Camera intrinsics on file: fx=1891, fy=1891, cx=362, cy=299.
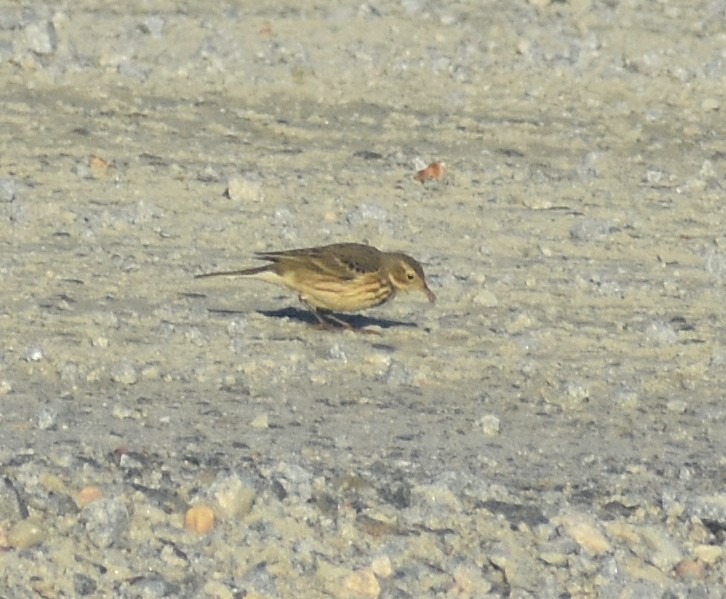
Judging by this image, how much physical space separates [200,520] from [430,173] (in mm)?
5779

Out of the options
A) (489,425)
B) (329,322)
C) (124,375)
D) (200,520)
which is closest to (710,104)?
(329,322)

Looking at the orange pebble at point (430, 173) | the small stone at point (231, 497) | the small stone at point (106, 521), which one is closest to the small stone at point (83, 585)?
the small stone at point (106, 521)

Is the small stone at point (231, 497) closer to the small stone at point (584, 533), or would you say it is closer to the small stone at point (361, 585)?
the small stone at point (361, 585)

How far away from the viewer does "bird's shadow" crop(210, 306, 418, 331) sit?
10.2 m

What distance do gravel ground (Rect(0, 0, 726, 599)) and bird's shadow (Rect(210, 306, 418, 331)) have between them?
0.13 ft

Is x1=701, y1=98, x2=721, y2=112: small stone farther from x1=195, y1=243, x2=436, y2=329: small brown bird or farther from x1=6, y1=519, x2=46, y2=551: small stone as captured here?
x1=6, y1=519, x2=46, y2=551: small stone

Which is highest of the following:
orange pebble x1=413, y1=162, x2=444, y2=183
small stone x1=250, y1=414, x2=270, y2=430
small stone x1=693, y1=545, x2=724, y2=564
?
small stone x1=693, y1=545, x2=724, y2=564

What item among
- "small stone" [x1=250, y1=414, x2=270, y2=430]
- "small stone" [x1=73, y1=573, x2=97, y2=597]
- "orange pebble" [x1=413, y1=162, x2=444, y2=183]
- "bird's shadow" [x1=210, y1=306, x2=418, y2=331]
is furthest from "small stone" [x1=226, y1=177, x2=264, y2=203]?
"small stone" [x1=73, y1=573, x2=97, y2=597]

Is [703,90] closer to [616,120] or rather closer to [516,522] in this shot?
[616,120]

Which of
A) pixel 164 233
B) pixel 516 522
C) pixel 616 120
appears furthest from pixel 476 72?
pixel 516 522

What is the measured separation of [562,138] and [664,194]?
1262 millimetres

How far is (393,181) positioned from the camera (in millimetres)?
12492

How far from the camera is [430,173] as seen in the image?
12.6 metres

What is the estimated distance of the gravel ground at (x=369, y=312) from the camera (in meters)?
7.21
